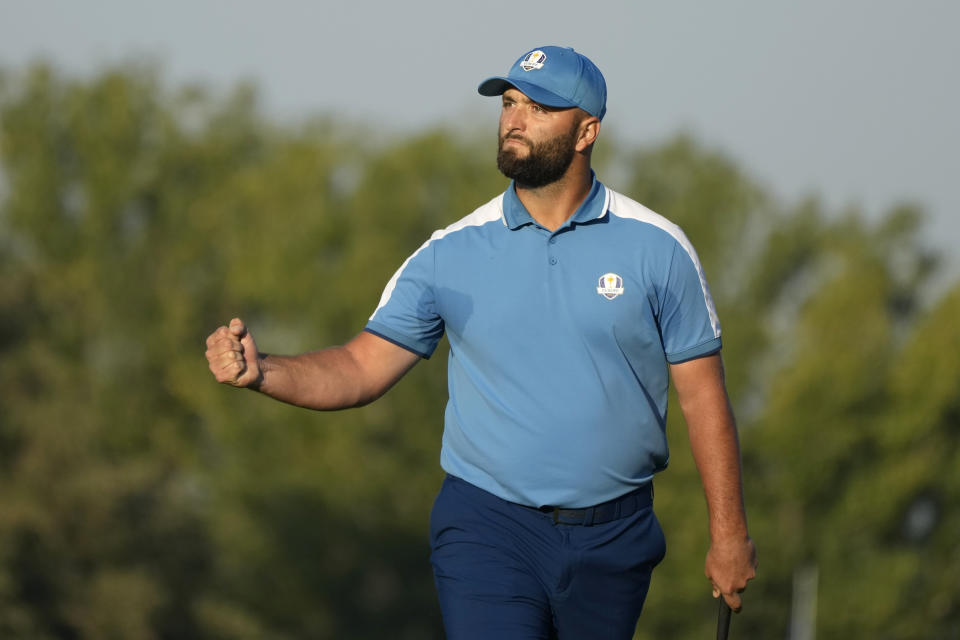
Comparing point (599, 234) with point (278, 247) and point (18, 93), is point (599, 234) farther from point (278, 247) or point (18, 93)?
point (18, 93)

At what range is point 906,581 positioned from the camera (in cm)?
3756

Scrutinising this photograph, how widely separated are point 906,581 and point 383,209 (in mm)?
16411

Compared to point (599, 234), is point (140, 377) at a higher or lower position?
lower

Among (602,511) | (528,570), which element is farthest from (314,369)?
(602,511)

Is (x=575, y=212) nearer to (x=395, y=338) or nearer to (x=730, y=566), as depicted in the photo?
(x=395, y=338)

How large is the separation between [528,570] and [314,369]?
101 cm

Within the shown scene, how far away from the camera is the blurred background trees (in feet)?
117

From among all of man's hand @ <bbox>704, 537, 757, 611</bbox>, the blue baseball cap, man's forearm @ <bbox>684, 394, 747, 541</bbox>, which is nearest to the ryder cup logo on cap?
the blue baseball cap

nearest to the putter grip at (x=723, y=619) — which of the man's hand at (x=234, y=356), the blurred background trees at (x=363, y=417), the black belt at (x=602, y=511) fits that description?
the black belt at (x=602, y=511)

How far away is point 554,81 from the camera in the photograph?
17.5 ft

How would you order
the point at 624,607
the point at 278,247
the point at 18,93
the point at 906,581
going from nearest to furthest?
the point at 624,607 < the point at 906,581 < the point at 278,247 < the point at 18,93

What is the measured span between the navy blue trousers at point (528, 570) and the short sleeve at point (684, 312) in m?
0.62

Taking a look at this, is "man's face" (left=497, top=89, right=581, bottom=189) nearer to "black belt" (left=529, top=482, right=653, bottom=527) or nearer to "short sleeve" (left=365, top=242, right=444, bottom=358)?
"short sleeve" (left=365, top=242, right=444, bottom=358)

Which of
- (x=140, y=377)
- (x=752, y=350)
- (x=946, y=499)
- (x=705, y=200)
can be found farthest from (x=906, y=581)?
(x=140, y=377)
